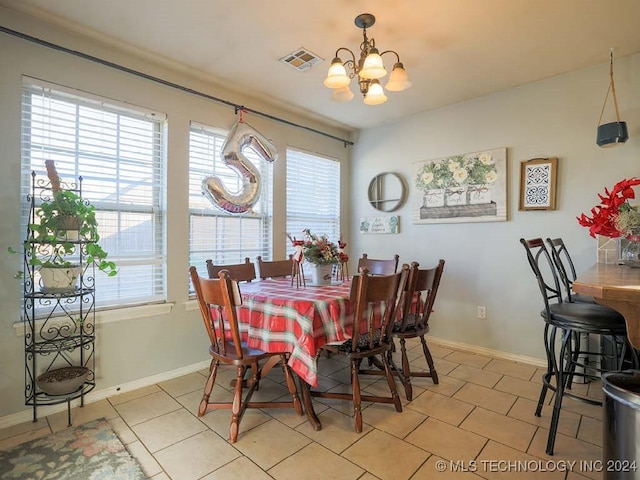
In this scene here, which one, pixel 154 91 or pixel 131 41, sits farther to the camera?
pixel 154 91

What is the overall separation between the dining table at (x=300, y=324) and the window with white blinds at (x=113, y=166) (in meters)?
1.00

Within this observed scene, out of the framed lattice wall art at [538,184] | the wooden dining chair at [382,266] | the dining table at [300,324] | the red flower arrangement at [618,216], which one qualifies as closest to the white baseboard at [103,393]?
the dining table at [300,324]

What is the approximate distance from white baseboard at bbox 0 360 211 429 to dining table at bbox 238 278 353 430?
3.42 ft

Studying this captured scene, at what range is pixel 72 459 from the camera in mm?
1687

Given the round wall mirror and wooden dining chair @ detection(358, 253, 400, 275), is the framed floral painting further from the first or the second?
wooden dining chair @ detection(358, 253, 400, 275)

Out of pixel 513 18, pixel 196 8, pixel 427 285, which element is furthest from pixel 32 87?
pixel 513 18

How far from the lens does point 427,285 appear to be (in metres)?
2.35

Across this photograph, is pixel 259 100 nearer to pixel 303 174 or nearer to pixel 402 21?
pixel 303 174

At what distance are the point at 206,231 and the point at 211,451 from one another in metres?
1.75

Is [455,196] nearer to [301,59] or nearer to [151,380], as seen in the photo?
[301,59]

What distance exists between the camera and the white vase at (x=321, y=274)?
8.04ft

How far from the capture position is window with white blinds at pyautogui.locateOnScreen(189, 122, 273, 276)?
9.53ft

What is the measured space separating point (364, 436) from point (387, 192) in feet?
8.73

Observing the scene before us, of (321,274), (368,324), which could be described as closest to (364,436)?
(368,324)
